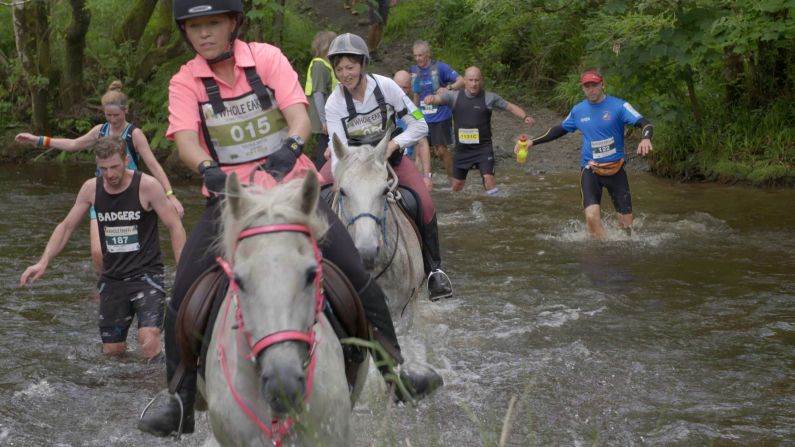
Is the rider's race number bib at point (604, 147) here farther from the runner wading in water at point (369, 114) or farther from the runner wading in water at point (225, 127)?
the runner wading in water at point (225, 127)

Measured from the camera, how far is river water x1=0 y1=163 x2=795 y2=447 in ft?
23.1

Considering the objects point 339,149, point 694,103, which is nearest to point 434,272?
point 339,149

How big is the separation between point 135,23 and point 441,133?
8023mm

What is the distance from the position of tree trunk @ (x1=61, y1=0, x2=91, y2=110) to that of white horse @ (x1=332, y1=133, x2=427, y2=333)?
14398 millimetres

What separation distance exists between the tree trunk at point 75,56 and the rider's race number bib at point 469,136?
8264 mm

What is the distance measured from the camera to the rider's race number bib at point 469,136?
54.4ft

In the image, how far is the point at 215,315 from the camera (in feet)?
15.2

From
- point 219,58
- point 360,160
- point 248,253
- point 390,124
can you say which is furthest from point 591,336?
point 248,253

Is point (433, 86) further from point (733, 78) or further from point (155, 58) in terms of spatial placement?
point (155, 58)

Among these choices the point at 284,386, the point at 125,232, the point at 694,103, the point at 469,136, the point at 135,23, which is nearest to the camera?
the point at 284,386

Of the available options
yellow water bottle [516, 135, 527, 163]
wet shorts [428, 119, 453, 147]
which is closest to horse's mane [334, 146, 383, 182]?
yellow water bottle [516, 135, 527, 163]

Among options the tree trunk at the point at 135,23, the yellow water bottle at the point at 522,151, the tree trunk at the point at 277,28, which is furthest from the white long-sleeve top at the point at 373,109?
the tree trunk at the point at 135,23

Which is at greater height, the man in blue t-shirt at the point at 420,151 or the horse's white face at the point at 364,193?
the horse's white face at the point at 364,193

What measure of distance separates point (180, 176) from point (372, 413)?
1388 cm
